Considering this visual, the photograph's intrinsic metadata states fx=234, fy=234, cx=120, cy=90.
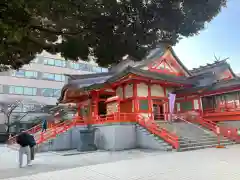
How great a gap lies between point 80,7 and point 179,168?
6026 millimetres

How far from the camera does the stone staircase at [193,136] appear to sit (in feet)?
45.9

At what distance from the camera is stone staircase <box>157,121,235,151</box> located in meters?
14.0

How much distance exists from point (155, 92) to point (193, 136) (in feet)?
18.4

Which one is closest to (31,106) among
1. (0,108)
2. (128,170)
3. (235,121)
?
(0,108)

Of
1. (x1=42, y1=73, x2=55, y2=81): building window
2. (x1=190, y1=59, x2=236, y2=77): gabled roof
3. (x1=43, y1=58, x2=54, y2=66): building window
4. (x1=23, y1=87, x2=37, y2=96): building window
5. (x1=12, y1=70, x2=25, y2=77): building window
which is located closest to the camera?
(x1=190, y1=59, x2=236, y2=77): gabled roof

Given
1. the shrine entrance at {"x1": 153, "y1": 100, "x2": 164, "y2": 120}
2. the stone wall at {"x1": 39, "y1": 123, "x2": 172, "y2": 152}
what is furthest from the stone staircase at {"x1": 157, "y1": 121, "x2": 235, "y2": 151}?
the shrine entrance at {"x1": 153, "y1": 100, "x2": 164, "y2": 120}

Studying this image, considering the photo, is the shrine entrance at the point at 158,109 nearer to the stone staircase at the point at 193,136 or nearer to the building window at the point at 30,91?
the stone staircase at the point at 193,136

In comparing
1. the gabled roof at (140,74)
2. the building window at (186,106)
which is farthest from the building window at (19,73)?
the building window at (186,106)

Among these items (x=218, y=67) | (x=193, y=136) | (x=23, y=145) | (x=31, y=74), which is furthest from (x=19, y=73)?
(x=193, y=136)

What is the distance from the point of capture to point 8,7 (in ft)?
14.4

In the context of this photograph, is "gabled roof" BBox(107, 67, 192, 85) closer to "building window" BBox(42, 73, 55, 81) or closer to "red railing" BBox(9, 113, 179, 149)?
"red railing" BBox(9, 113, 179, 149)

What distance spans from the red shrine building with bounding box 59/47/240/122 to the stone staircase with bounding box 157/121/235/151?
2.44m

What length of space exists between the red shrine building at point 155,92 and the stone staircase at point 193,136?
2437 millimetres

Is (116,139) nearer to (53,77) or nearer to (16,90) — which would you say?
(16,90)
